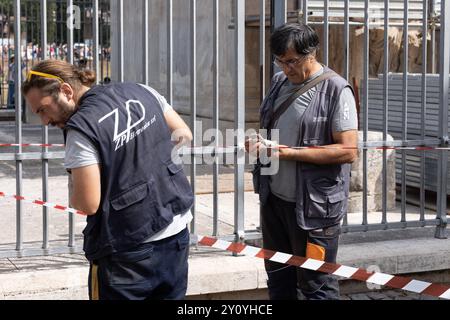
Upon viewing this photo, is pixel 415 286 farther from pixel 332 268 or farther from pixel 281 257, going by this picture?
pixel 281 257

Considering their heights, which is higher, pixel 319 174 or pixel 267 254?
pixel 319 174

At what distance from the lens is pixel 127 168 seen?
10.9ft

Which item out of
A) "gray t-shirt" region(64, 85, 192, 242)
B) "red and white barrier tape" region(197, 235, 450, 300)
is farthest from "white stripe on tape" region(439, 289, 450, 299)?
"gray t-shirt" region(64, 85, 192, 242)

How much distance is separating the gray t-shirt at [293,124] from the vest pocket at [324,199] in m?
0.11

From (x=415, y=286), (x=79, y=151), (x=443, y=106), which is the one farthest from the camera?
(x=443, y=106)

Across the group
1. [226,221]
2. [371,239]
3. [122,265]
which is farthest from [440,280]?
[122,265]

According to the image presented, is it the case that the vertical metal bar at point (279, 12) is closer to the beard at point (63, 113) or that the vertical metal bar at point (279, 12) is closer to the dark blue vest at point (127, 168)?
the dark blue vest at point (127, 168)

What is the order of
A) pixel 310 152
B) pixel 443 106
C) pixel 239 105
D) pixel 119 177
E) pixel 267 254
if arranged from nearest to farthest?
pixel 119 177 < pixel 310 152 < pixel 267 254 < pixel 239 105 < pixel 443 106

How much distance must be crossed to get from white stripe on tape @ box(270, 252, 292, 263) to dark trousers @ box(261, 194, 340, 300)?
43 millimetres

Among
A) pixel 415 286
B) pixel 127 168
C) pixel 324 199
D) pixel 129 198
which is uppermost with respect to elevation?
pixel 127 168

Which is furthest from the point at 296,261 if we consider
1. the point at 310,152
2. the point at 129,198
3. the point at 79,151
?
the point at 79,151

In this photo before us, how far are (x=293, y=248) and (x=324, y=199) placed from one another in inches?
12.6

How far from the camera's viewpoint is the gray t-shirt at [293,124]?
13.8 ft

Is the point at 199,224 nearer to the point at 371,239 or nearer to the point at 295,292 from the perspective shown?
the point at 371,239
